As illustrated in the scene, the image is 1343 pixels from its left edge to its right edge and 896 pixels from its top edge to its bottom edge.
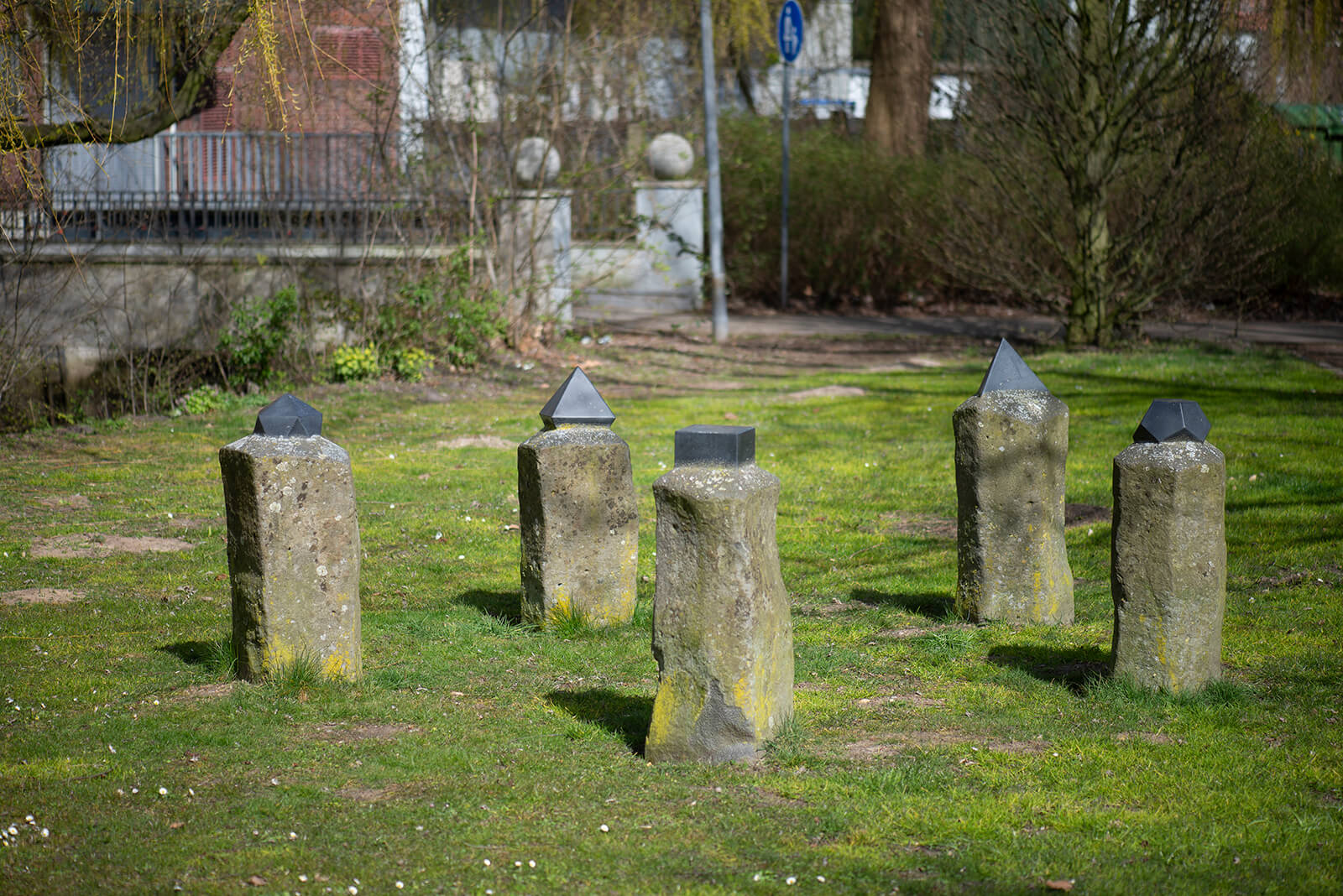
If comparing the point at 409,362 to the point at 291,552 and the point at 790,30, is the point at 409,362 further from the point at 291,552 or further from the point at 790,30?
the point at 291,552

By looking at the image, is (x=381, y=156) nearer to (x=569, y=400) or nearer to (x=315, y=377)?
(x=315, y=377)

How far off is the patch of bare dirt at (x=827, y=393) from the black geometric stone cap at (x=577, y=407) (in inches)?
273

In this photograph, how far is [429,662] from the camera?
581 cm

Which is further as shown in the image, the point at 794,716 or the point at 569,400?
the point at 569,400

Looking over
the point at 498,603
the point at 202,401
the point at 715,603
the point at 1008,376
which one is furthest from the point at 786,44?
the point at 715,603

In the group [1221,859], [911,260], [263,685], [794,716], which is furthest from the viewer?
[911,260]

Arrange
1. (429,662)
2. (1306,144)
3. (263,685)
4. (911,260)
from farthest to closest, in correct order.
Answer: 1. (911,260)
2. (1306,144)
3. (429,662)
4. (263,685)

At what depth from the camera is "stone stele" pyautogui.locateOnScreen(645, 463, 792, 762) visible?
4.48 m

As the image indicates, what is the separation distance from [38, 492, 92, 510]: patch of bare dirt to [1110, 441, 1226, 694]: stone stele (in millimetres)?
6928

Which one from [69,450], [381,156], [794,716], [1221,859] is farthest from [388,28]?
[1221,859]

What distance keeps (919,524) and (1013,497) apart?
2.27m

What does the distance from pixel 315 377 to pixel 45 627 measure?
7.67m

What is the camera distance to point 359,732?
16.4 feet

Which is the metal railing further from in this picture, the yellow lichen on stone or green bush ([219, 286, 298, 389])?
the yellow lichen on stone
